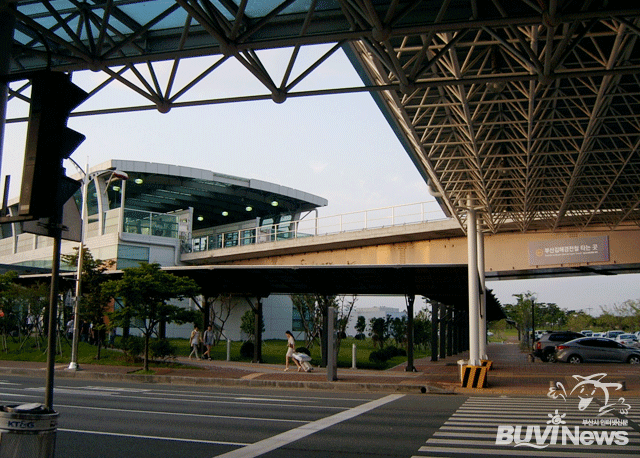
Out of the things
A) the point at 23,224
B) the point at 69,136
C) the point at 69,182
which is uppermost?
the point at 69,136

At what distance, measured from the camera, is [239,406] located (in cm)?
1567

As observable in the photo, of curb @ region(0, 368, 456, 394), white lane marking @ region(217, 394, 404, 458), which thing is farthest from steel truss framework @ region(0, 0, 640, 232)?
curb @ region(0, 368, 456, 394)

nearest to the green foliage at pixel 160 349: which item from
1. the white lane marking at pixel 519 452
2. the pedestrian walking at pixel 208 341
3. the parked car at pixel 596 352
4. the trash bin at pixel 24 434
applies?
the pedestrian walking at pixel 208 341

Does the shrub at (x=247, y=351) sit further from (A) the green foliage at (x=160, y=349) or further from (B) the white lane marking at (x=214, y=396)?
(B) the white lane marking at (x=214, y=396)

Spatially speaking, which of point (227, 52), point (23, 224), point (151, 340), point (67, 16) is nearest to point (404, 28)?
point (227, 52)

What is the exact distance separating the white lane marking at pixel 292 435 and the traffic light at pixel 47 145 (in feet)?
19.8

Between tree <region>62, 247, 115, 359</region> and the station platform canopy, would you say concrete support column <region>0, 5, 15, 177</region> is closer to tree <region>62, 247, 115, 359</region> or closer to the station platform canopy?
tree <region>62, 247, 115, 359</region>

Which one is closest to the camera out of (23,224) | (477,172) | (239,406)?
(23,224)

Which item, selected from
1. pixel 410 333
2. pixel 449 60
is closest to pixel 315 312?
pixel 410 333

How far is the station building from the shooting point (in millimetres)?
49719

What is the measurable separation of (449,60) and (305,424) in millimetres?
9443

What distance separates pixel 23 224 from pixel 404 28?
18.3 feet

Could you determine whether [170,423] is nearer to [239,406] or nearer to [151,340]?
[239,406]
